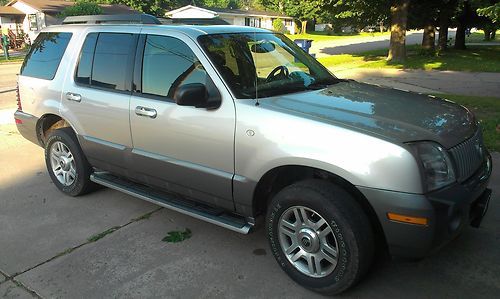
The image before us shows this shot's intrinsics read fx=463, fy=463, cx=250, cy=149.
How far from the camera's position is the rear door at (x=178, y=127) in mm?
3557

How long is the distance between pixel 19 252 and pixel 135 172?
1169 mm

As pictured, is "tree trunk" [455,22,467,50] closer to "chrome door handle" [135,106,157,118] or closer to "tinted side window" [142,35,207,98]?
"tinted side window" [142,35,207,98]

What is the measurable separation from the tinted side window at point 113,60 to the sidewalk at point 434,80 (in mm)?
8723

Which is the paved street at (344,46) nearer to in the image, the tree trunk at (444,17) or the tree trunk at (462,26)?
the tree trunk at (444,17)

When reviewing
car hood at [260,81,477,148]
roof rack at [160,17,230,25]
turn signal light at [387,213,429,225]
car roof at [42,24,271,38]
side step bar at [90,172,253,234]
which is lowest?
side step bar at [90,172,253,234]

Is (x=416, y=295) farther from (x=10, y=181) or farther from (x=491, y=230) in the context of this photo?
(x=10, y=181)

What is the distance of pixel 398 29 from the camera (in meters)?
18.4

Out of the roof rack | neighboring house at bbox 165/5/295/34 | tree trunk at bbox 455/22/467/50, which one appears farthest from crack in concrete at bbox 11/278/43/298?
neighboring house at bbox 165/5/295/34

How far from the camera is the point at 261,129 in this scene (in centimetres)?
330

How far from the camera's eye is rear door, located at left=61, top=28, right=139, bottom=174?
14.0 ft

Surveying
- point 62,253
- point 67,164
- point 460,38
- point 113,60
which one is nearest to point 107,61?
point 113,60

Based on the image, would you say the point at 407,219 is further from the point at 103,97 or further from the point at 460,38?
the point at 460,38

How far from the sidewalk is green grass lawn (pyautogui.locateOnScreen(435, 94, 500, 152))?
1.22 metres

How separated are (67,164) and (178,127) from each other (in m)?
1.96
